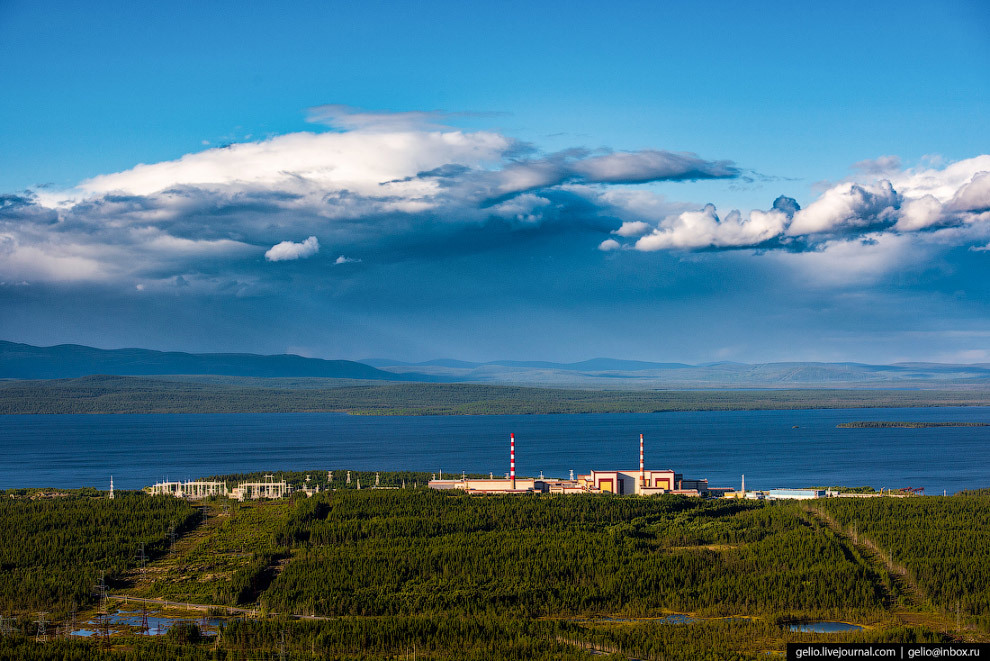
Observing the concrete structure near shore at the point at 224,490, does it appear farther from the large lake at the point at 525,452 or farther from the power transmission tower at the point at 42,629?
the power transmission tower at the point at 42,629

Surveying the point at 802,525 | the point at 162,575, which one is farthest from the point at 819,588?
the point at 162,575

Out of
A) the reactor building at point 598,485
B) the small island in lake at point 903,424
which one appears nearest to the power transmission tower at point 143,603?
the reactor building at point 598,485

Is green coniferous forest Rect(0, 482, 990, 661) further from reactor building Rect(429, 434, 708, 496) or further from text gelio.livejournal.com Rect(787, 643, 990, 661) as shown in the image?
reactor building Rect(429, 434, 708, 496)

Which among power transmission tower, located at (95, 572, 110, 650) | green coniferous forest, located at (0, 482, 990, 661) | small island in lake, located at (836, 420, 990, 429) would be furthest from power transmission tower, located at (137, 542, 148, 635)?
small island in lake, located at (836, 420, 990, 429)

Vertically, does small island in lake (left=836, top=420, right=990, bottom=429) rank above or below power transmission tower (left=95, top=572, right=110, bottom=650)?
above

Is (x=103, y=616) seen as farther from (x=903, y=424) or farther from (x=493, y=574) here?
(x=903, y=424)

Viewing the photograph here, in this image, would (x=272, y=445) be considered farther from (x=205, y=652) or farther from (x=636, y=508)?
(x=205, y=652)
